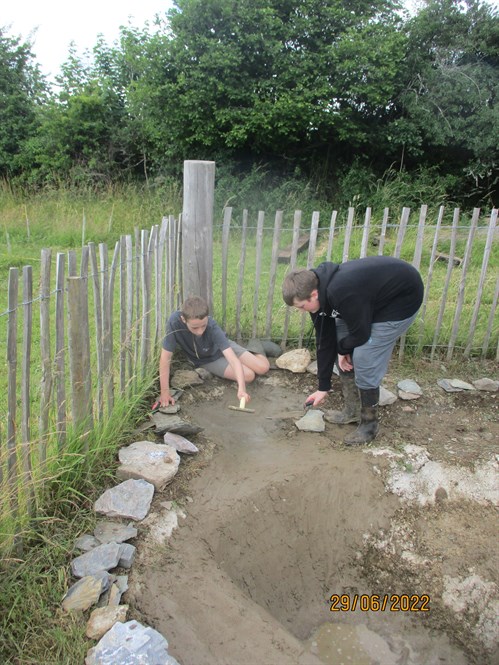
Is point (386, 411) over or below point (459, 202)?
below

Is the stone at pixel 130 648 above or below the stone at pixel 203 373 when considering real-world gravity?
below

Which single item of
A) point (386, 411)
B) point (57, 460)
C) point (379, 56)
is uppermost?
point (379, 56)

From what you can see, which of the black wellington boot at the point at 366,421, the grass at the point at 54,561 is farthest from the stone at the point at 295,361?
the grass at the point at 54,561

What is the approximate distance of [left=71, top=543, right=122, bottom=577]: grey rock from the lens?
243cm

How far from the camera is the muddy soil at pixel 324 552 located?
2432 mm

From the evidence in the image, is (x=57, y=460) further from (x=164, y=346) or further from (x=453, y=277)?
(x=453, y=277)

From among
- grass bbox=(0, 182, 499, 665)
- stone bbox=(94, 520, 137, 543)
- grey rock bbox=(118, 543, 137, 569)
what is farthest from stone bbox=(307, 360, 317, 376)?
grey rock bbox=(118, 543, 137, 569)

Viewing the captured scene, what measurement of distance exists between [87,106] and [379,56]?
266 inches

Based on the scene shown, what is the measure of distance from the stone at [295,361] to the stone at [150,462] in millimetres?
1721

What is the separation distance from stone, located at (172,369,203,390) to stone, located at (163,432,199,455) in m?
0.84

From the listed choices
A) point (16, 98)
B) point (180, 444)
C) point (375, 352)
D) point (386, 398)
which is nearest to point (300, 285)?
point (375, 352)

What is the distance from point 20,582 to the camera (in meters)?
2.32

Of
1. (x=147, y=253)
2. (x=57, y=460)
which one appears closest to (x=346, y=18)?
(x=147, y=253)

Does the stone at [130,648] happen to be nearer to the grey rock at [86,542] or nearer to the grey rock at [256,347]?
the grey rock at [86,542]
